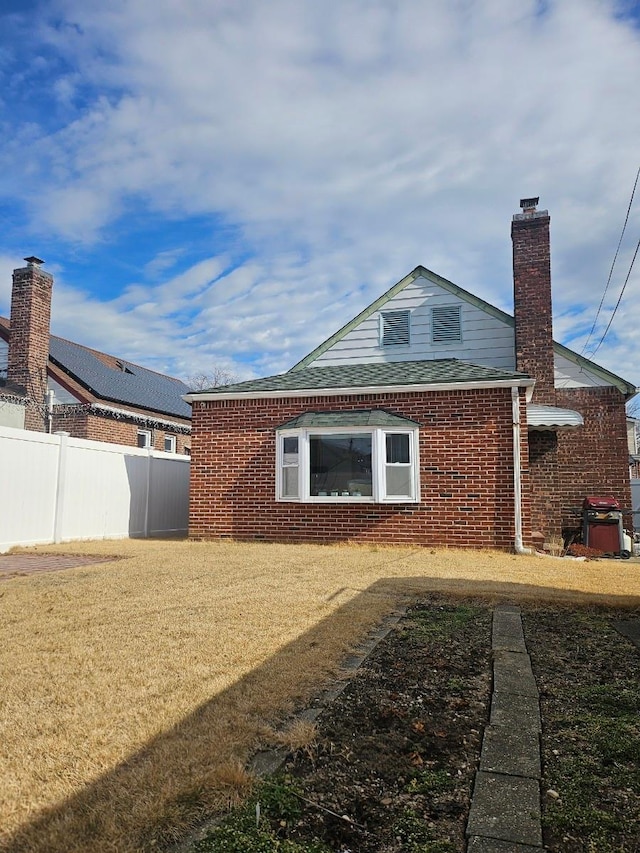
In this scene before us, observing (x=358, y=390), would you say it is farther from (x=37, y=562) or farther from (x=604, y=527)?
(x=37, y=562)

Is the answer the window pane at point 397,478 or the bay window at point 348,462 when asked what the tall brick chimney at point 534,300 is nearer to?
the bay window at point 348,462

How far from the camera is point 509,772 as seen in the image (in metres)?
2.50

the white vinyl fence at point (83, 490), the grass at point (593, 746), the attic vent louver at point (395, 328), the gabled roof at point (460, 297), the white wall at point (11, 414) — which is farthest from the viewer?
the white wall at point (11, 414)

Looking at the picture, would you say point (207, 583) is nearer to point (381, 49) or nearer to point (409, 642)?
point (409, 642)

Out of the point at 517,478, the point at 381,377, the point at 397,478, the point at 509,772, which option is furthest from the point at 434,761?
the point at 381,377

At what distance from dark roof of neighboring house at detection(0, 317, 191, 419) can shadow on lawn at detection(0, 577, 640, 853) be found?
17.7m

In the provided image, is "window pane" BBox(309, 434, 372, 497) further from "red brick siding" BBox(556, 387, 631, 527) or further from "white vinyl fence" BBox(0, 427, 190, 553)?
"white vinyl fence" BBox(0, 427, 190, 553)

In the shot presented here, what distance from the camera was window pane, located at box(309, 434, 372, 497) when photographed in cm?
1155

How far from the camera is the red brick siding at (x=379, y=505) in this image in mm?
11016

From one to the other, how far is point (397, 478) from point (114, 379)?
14.5 metres

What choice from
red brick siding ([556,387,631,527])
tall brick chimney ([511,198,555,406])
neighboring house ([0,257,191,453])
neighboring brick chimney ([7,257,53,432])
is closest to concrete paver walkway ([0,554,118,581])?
red brick siding ([556,387,631,527])

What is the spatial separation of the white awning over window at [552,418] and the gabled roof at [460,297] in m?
1.24

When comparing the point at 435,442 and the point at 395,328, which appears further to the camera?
the point at 395,328

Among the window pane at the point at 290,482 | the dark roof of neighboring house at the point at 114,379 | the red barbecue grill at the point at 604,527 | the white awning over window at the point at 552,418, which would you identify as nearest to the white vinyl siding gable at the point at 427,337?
the white awning over window at the point at 552,418
